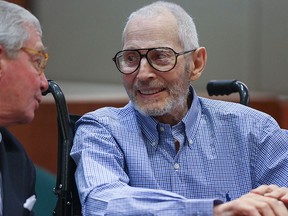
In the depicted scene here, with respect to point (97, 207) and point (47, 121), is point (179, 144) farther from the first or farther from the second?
point (47, 121)

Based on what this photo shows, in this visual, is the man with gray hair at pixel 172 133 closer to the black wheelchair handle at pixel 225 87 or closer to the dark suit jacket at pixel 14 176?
the dark suit jacket at pixel 14 176

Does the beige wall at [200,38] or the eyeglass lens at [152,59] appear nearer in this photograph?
the eyeglass lens at [152,59]

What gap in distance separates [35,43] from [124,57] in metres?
0.40

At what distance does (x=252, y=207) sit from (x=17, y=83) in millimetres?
754

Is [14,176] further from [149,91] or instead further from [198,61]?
[198,61]

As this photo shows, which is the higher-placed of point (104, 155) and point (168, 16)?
point (168, 16)

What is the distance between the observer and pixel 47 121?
14.4 feet

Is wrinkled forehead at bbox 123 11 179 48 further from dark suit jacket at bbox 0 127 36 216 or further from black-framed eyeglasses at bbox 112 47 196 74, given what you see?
dark suit jacket at bbox 0 127 36 216

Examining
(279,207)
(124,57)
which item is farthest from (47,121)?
(279,207)

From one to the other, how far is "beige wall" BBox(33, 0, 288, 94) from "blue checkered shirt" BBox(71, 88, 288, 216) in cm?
248

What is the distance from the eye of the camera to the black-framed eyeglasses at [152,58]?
7.68 ft

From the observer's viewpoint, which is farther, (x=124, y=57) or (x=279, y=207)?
(x=124, y=57)

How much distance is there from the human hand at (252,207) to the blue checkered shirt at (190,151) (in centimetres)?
36

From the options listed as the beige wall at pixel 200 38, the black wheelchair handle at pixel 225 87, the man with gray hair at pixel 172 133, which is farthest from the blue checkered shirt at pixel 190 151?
the beige wall at pixel 200 38
